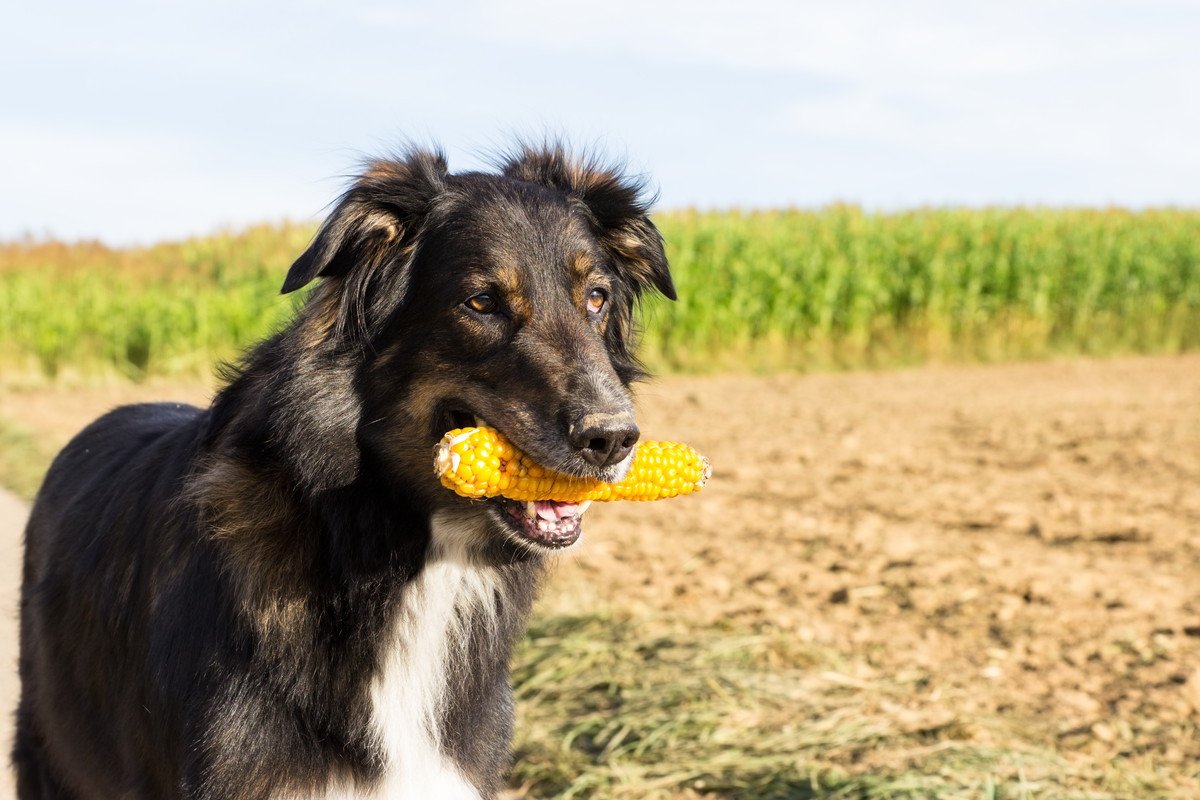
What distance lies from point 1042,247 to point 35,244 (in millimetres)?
22833

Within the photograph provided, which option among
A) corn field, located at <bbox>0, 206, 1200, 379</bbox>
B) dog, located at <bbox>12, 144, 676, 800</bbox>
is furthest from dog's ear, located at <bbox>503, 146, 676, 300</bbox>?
corn field, located at <bbox>0, 206, 1200, 379</bbox>

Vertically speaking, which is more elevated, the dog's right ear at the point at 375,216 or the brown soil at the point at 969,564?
the dog's right ear at the point at 375,216

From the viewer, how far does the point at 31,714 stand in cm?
463

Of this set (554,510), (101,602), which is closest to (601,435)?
(554,510)

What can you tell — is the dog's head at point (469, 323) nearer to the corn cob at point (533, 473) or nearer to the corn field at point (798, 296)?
the corn cob at point (533, 473)

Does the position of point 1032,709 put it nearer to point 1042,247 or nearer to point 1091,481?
point 1091,481

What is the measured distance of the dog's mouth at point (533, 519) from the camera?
3.68 m

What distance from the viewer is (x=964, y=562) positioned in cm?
802

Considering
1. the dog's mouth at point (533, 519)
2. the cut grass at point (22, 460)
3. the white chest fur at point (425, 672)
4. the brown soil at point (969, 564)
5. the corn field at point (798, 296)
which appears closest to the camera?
the white chest fur at point (425, 672)

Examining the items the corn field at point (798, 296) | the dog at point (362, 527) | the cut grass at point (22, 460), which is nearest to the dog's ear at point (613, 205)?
the dog at point (362, 527)

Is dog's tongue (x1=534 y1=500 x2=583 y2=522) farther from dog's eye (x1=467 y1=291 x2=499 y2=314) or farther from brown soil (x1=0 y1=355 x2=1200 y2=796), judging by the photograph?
brown soil (x1=0 y1=355 x2=1200 y2=796)

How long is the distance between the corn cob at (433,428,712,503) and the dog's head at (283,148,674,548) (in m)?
0.06

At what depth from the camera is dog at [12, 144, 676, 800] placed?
11.4ft

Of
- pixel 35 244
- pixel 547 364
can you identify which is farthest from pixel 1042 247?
pixel 547 364
